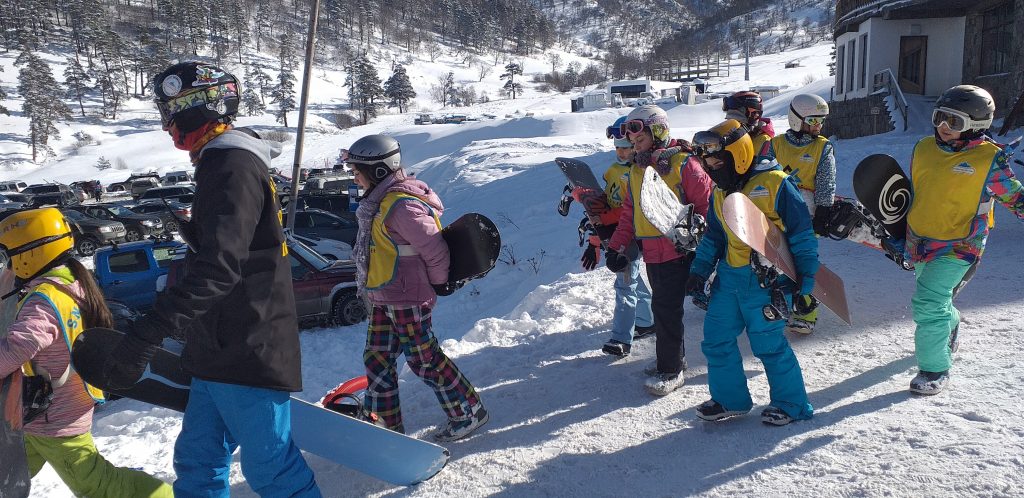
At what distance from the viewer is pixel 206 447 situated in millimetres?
2477

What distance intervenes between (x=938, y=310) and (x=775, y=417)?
1.15 m

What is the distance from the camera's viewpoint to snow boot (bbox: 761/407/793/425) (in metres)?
3.33

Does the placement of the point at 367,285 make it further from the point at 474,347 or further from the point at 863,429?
the point at 863,429

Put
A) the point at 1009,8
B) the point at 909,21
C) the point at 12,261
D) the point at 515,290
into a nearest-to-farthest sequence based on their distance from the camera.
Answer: the point at 12,261 < the point at 515,290 < the point at 1009,8 < the point at 909,21

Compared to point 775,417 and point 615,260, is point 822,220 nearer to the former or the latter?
point 615,260

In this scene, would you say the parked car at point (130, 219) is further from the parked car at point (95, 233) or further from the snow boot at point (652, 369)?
the snow boot at point (652, 369)

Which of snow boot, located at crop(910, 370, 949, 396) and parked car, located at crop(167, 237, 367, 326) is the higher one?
snow boot, located at crop(910, 370, 949, 396)

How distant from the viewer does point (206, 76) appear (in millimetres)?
2404

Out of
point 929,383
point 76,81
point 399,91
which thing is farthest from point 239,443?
point 76,81

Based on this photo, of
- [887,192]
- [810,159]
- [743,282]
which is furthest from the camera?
[810,159]

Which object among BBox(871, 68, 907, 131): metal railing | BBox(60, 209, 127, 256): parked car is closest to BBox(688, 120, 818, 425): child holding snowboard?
BBox(871, 68, 907, 131): metal railing

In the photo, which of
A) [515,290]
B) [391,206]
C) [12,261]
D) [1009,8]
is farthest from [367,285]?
[1009,8]

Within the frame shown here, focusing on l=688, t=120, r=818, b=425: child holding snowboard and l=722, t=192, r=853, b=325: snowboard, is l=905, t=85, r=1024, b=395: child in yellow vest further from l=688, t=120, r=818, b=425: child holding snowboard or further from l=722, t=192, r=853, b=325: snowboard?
l=722, t=192, r=853, b=325: snowboard

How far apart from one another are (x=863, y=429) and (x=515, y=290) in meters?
5.68
